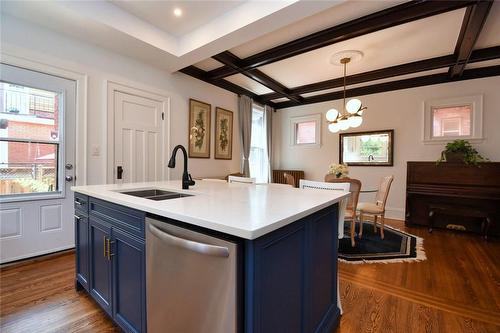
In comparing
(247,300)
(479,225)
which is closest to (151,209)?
(247,300)

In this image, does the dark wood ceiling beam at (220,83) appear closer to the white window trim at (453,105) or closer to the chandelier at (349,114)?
the chandelier at (349,114)

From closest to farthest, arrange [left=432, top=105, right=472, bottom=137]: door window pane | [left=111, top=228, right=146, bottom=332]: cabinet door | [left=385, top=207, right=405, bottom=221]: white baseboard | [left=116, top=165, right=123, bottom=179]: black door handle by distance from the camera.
→ 1. [left=111, top=228, right=146, bottom=332]: cabinet door
2. [left=116, top=165, right=123, bottom=179]: black door handle
3. [left=432, top=105, right=472, bottom=137]: door window pane
4. [left=385, top=207, right=405, bottom=221]: white baseboard

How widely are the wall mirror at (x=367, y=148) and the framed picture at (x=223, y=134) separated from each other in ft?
8.42

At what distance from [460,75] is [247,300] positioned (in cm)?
530

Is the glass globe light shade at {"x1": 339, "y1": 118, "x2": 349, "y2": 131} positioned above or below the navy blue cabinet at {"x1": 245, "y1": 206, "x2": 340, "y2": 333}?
above

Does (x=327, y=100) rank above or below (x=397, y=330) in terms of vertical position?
above

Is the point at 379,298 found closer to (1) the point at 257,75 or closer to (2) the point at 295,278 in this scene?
(2) the point at 295,278

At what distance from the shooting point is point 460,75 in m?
4.00

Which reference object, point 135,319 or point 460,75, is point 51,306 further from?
Answer: point 460,75

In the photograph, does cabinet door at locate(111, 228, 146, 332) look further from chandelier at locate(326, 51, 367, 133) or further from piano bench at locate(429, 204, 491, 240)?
piano bench at locate(429, 204, 491, 240)

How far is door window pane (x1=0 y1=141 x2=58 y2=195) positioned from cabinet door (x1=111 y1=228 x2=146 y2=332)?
1936 millimetres

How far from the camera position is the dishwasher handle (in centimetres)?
86

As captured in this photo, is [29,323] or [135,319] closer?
[135,319]

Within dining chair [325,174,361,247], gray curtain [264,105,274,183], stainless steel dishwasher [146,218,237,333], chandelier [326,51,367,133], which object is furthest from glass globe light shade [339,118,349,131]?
stainless steel dishwasher [146,218,237,333]
